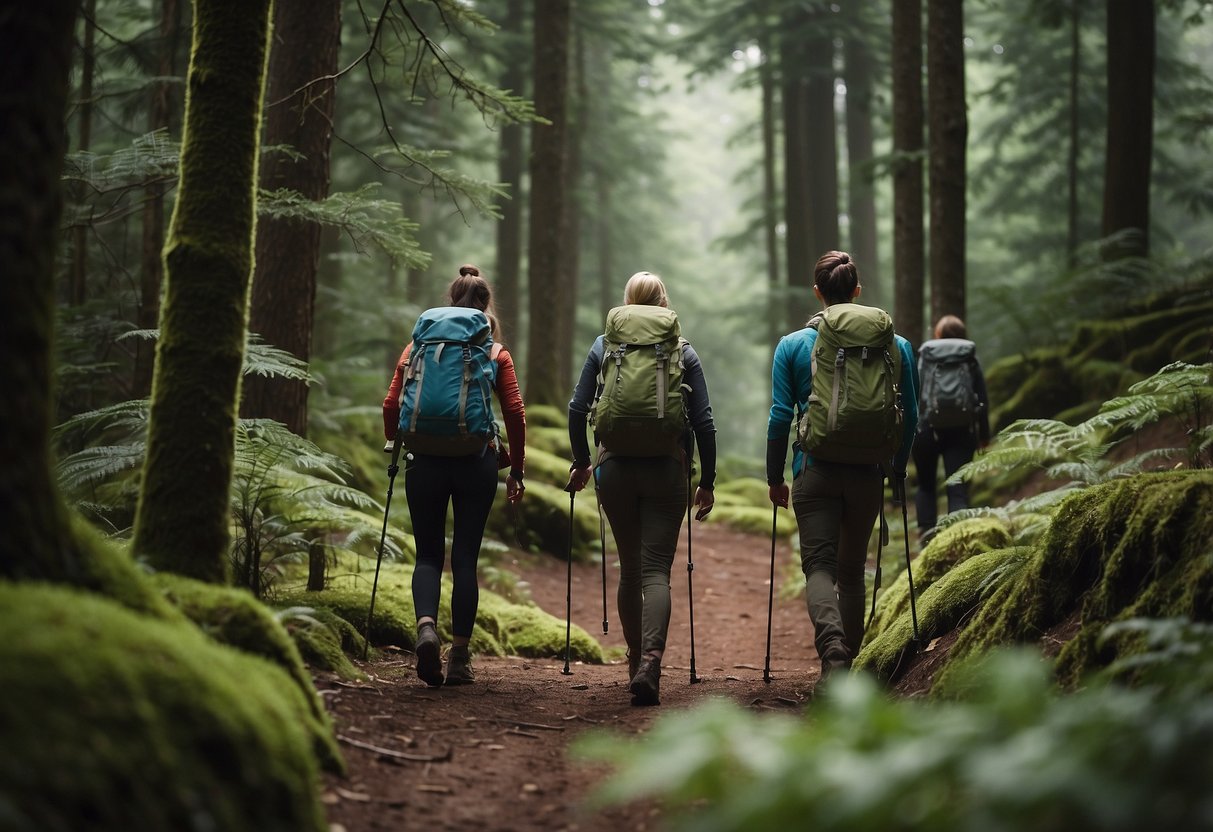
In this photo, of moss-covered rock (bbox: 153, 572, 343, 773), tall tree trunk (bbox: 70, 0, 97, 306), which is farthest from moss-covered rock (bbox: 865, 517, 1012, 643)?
tall tree trunk (bbox: 70, 0, 97, 306)

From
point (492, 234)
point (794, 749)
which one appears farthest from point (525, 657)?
point (492, 234)

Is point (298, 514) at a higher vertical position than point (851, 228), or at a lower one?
lower

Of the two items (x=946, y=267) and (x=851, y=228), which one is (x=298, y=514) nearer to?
(x=946, y=267)

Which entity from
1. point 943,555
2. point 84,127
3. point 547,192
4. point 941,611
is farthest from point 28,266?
point 547,192

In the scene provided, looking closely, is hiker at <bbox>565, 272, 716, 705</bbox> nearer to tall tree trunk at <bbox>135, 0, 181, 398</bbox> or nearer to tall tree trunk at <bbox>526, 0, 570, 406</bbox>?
tall tree trunk at <bbox>135, 0, 181, 398</bbox>

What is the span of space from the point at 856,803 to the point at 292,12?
741 centimetres

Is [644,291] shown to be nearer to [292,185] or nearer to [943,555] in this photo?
[943,555]

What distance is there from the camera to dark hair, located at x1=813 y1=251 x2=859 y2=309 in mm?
5656

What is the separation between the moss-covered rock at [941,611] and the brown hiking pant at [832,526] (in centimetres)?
20

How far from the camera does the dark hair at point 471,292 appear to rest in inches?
229

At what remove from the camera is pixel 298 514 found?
5.83m

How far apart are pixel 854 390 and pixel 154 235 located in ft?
22.8

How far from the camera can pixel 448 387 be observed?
5484 millimetres

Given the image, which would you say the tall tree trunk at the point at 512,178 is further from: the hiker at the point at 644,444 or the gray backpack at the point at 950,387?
the hiker at the point at 644,444
